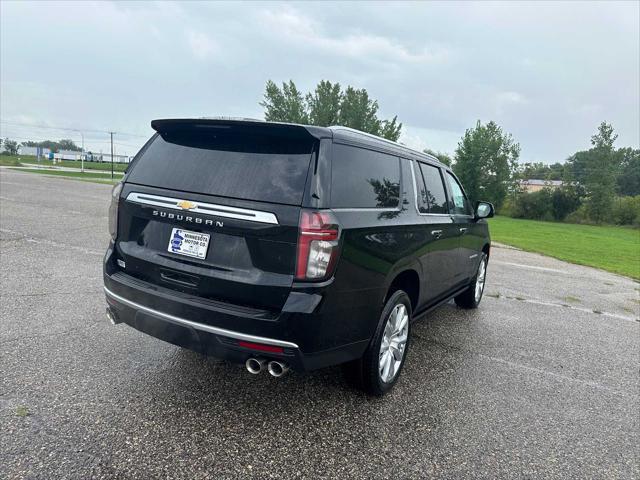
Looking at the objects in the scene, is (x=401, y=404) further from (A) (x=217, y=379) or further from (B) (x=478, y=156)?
(B) (x=478, y=156)

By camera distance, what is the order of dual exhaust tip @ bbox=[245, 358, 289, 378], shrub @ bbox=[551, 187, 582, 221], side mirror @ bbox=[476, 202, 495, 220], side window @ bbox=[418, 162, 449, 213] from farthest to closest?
shrub @ bbox=[551, 187, 582, 221] < side mirror @ bbox=[476, 202, 495, 220] < side window @ bbox=[418, 162, 449, 213] < dual exhaust tip @ bbox=[245, 358, 289, 378]

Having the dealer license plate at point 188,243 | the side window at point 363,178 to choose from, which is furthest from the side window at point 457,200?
the dealer license plate at point 188,243

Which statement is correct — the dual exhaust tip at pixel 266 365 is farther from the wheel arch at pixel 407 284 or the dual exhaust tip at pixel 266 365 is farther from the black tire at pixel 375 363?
the wheel arch at pixel 407 284

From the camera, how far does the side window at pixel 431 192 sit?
158 inches

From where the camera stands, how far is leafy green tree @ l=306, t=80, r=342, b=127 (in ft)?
209

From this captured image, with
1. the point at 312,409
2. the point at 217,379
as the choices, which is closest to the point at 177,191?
the point at 217,379

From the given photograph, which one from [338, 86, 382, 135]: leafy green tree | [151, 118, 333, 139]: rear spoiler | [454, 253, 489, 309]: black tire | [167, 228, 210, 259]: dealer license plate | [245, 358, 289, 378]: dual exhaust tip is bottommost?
[454, 253, 489, 309]: black tire

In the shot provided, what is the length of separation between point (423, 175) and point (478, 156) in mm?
60112

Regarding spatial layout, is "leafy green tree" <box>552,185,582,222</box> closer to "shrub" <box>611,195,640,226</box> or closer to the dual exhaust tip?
"shrub" <box>611,195,640,226</box>

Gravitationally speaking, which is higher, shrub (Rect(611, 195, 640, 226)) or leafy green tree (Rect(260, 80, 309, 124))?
leafy green tree (Rect(260, 80, 309, 124))

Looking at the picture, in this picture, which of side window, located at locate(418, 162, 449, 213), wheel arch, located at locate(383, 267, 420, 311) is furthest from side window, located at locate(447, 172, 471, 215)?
wheel arch, located at locate(383, 267, 420, 311)

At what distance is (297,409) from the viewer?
3072 mm

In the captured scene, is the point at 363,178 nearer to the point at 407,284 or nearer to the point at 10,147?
the point at 407,284

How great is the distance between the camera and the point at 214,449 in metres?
2.54
